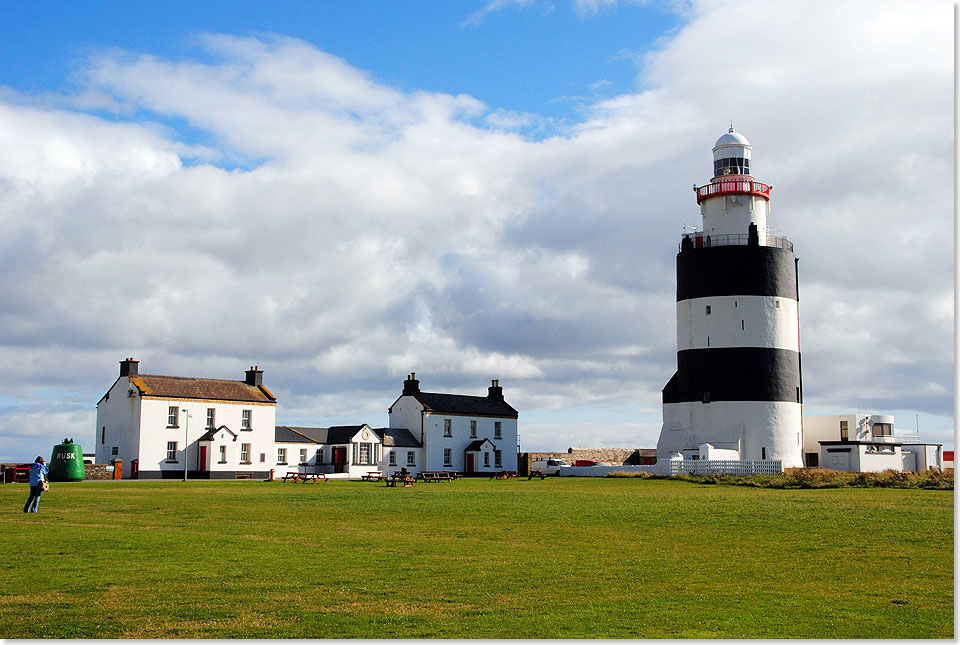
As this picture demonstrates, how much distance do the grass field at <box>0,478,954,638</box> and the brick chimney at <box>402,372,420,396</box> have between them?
134 ft

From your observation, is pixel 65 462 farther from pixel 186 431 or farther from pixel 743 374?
pixel 743 374

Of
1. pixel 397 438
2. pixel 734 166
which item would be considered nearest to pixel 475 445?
pixel 397 438

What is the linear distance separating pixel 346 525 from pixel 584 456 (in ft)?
149

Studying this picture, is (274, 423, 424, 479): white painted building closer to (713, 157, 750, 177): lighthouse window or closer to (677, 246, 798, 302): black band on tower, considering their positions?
(677, 246, 798, 302): black band on tower

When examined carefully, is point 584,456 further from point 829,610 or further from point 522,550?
point 829,610

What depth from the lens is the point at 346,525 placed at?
58.0 feet

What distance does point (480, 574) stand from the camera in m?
11.3

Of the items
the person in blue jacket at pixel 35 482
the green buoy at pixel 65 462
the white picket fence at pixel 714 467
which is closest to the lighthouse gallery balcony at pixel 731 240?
the white picket fence at pixel 714 467

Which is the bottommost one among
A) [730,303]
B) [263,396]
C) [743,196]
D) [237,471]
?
[237,471]

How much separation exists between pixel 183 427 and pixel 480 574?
137 feet

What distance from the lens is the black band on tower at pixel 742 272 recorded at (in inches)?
1793

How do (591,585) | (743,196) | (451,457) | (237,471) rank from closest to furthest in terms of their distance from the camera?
(591,585) → (743,196) → (237,471) → (451,457)

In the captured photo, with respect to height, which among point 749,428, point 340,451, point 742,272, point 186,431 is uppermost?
point 742,272

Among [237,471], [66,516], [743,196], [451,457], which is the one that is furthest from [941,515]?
[451,457]
